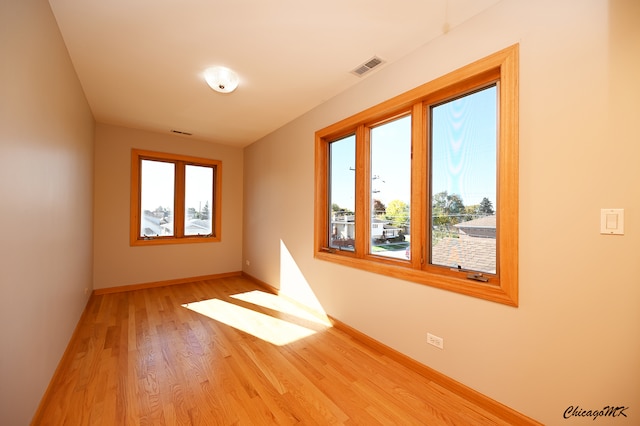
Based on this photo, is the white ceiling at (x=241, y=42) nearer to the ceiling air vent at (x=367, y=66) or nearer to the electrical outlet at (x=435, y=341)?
the ceiling air vent at (x=367, y=66)

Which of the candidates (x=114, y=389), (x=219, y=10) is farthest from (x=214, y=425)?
(x=219, y=10)

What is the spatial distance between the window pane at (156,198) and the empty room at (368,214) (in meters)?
1.19

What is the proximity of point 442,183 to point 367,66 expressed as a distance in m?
1.30

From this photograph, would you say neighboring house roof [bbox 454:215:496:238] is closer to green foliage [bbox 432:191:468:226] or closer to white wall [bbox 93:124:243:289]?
green foliage [bbox 432:191:468:226]

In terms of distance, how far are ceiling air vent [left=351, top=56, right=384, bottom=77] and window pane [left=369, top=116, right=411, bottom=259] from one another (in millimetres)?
540

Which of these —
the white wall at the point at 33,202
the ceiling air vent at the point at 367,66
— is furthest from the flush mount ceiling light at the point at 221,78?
the ceiling air vent at the point at 367,66

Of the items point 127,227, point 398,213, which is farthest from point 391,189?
point 127,227

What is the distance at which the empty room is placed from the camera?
132 centimetres

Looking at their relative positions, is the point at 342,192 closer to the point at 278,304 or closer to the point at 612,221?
the point at 278,304

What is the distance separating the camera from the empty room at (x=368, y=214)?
132 cm

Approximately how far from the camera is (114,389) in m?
1.86

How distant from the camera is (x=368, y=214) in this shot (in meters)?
2.81

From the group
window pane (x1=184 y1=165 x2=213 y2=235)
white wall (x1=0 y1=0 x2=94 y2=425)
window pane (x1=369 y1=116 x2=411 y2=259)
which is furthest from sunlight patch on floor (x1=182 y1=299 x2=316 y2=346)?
window pane (x1=184 y1=165 x2=213 y2=235)

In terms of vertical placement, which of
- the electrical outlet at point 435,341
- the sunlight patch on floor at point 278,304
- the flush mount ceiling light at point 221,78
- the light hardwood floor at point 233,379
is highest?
the flush mount ceiling light at point 221,78
